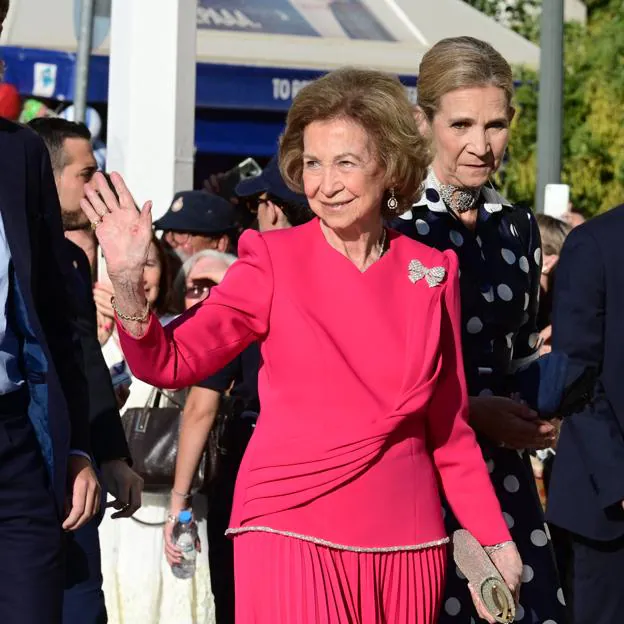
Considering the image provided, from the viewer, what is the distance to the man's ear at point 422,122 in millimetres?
4441

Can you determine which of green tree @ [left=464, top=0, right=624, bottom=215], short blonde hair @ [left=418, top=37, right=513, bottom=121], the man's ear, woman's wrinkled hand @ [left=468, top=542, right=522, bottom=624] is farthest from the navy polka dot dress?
green tree @ [left=464, top=0, right=624, bottom=215]

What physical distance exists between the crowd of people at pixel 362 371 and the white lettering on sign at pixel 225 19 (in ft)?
35.9

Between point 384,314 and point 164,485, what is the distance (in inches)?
120

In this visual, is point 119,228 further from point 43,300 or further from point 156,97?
point 156,97

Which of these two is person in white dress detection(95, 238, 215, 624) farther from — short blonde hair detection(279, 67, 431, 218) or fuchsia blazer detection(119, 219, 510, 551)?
fuchsia blazer detection(119, 219, 510, 551)

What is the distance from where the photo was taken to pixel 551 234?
375 inches

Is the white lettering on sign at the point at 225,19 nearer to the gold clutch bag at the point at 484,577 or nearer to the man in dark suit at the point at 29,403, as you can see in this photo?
the man in dark suit at the point at 29,403

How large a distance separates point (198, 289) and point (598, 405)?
8.86ft

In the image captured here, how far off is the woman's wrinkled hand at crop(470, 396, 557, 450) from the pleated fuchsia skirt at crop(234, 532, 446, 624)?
2.66 ft

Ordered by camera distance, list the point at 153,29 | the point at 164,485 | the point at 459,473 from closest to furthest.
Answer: the point at 459,473, the point at 164,485, the point at 153,29

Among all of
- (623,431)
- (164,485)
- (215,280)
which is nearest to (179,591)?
(164,485)

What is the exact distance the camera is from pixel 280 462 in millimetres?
3871

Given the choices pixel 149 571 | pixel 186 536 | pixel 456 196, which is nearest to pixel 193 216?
pixel 149 571

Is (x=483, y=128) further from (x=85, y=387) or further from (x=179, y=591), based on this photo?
(x=179, y=591)
